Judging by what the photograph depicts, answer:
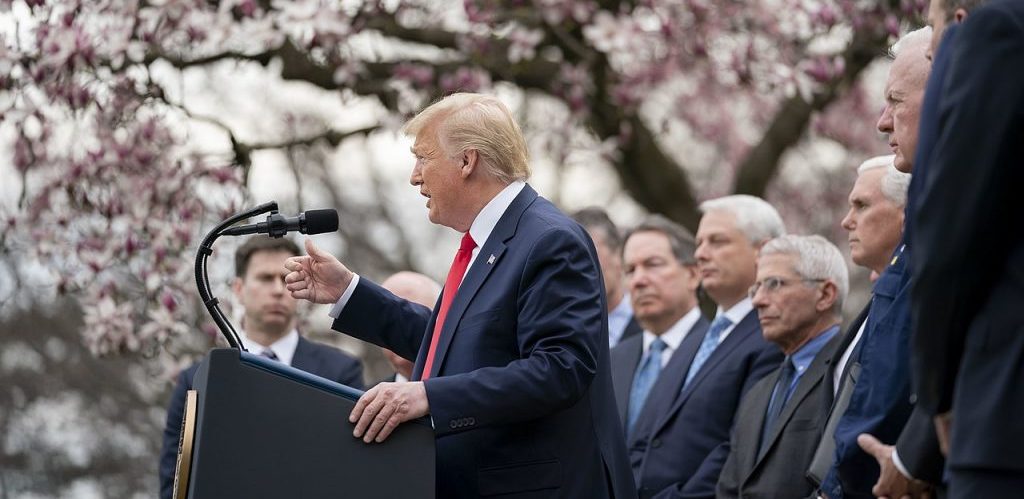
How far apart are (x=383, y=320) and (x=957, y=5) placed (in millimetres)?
2293

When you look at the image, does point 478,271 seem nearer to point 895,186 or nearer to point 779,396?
point 895,186

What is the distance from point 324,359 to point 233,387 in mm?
3059

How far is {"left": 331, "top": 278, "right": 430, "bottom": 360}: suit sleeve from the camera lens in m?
4.84

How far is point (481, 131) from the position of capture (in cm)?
455

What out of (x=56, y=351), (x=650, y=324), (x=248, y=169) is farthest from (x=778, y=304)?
(x=56, y=351)

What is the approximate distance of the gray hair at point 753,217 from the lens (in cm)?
700

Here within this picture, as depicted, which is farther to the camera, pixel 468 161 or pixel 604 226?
pixel 604 226

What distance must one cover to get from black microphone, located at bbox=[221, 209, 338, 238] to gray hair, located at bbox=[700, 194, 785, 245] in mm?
3025

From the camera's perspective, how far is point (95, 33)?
26.6 ft

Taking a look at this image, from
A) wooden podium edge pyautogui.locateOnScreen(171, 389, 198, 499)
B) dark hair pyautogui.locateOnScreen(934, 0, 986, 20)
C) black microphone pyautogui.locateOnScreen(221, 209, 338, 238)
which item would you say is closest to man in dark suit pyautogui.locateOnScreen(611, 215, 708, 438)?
black microphone pyautogui.locateOnScreen(221, 209, 338, 238)

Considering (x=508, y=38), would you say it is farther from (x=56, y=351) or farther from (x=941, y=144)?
(x=56, y=351)

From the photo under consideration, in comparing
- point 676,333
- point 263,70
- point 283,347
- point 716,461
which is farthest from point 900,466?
point 263,70

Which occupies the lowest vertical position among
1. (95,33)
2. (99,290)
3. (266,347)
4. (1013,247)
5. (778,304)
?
(1013,247)

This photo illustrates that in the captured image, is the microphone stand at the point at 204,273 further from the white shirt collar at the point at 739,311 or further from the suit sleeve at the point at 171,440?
the white shirt collar at the point at 739,311
